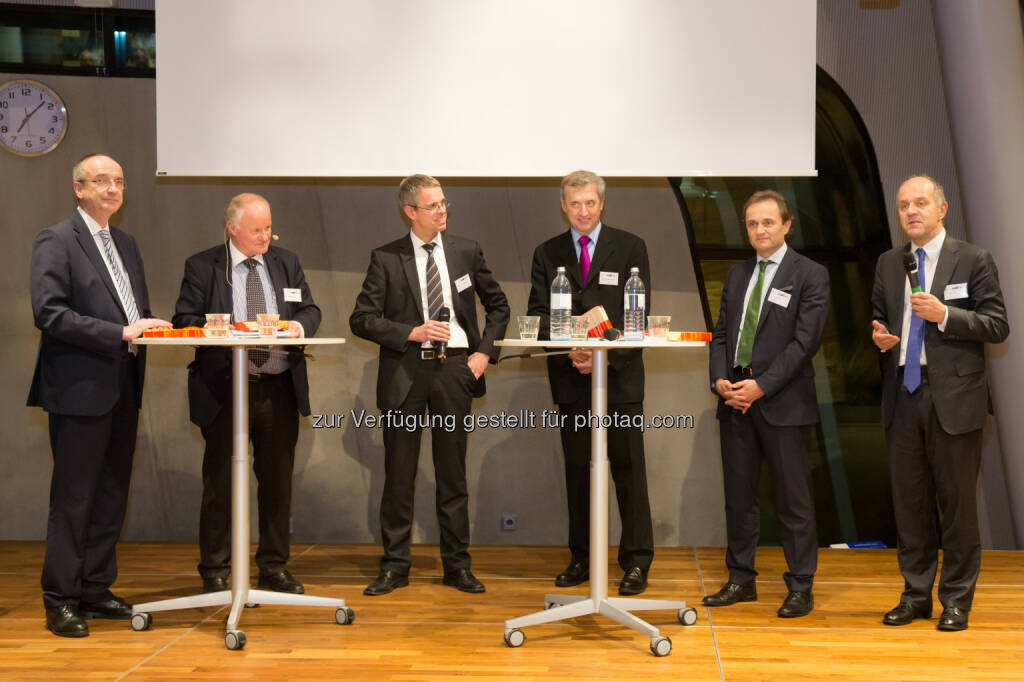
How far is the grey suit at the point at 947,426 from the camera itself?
3604mm

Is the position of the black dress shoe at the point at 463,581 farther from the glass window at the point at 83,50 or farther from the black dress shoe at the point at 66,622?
the glass window at the point at 83,50

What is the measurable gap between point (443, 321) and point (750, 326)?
1381mm

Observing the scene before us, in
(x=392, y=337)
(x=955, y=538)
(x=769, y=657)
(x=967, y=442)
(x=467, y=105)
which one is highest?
(x=467, y=105)

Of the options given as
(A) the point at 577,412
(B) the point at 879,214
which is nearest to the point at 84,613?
(A) the point at 577,412

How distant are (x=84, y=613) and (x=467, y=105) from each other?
3.02 m

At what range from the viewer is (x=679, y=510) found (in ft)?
17.9

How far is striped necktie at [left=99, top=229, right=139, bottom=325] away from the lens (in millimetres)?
3781

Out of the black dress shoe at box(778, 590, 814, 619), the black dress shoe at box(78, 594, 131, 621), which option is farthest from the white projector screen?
the black dress shoe at box(78, 594, 131, 621)

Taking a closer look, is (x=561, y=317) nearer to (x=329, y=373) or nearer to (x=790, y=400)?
(x=790, y=400)

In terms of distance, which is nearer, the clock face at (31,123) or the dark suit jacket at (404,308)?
the dark suit jacket at (404,308)

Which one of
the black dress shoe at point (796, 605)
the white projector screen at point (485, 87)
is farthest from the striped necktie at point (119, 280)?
the black dress shoe at point (796, 605)

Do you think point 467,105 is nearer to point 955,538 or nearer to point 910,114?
point 910,114

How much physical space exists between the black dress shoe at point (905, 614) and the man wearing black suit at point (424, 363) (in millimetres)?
1803

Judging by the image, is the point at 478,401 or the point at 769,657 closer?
the point at 769,657
